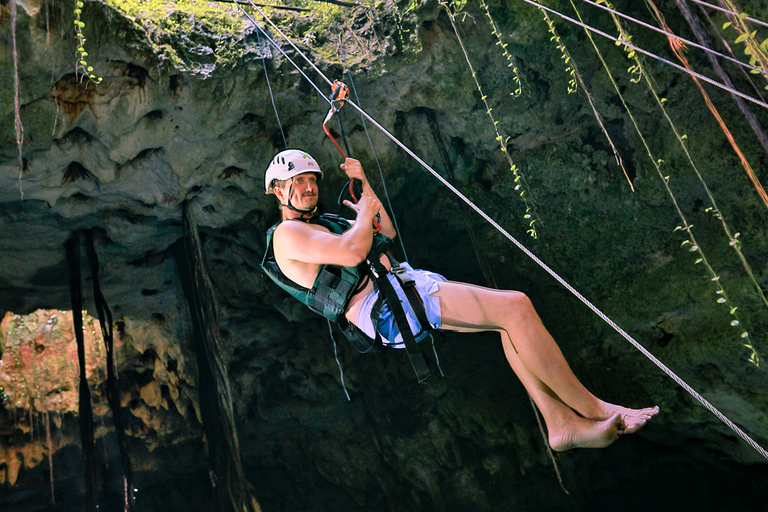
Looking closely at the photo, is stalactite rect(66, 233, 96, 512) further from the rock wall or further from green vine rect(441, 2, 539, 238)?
green vine rect(441, 2, 539, 238)

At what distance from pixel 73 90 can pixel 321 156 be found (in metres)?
1.49

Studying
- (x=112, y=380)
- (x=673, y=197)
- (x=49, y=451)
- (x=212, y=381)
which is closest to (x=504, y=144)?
(x=673, y=197)

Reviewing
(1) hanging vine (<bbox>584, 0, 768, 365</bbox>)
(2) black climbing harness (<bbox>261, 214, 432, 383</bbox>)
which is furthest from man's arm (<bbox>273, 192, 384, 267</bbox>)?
(1) hanging vine (<bbox>584, 0, 768, 365</bbox>)

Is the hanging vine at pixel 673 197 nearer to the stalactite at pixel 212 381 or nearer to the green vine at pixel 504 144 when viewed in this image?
the green vine at pixel 504 144

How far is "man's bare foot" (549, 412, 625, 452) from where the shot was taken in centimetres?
186

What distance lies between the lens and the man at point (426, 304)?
1.92m

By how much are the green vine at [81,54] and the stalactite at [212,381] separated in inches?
45.6

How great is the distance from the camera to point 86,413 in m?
4.27

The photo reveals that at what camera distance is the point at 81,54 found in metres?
2.84

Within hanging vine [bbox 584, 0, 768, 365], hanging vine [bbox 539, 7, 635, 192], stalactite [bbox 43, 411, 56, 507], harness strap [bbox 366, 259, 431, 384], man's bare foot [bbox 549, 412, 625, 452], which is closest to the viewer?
man's bare foot [bbox 549, 412, 625, 452]

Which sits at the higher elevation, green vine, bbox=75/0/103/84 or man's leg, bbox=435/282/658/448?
green vine, bbox=75/0/103/84

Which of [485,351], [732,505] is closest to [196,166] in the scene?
[485,351]

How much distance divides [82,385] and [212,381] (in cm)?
98

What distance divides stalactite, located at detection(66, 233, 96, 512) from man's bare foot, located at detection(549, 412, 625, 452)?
3620 millimetres
